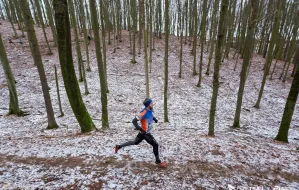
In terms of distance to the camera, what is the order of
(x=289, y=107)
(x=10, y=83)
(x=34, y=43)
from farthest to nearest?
(x=10, y=83)
(x=34, y=43)
(x=289, y=107)

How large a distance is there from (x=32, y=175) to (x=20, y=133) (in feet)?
16.5

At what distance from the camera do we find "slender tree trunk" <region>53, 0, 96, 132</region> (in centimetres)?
564

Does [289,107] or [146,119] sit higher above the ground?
[146,119]

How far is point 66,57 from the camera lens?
613cm

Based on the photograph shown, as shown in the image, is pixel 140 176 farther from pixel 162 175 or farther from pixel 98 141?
pixel 98 141

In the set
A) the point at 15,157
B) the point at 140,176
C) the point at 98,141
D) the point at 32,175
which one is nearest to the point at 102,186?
the point at 140,176

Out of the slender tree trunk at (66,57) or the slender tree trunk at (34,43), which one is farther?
the slender tree trunk at (34,43)

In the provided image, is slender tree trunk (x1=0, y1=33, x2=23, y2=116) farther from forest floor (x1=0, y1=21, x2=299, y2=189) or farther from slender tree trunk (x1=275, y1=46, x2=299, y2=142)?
slender tree trunk (x1=275, y1=46, x2=299, y2=142)

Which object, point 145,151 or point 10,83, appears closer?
point 145,151

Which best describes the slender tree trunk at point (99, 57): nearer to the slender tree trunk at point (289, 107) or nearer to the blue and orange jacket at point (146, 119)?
the blue and orange jacket at point (146, 119)

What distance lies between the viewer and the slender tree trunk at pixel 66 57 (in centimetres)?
564

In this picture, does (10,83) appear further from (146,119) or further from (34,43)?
(146,119)

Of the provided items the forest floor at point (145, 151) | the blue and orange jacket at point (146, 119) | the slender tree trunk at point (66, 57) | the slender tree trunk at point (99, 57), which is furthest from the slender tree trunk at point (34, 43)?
the blue and orange jacket at point (146, 119)

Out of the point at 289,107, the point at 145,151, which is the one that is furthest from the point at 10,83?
the point at 289,107
